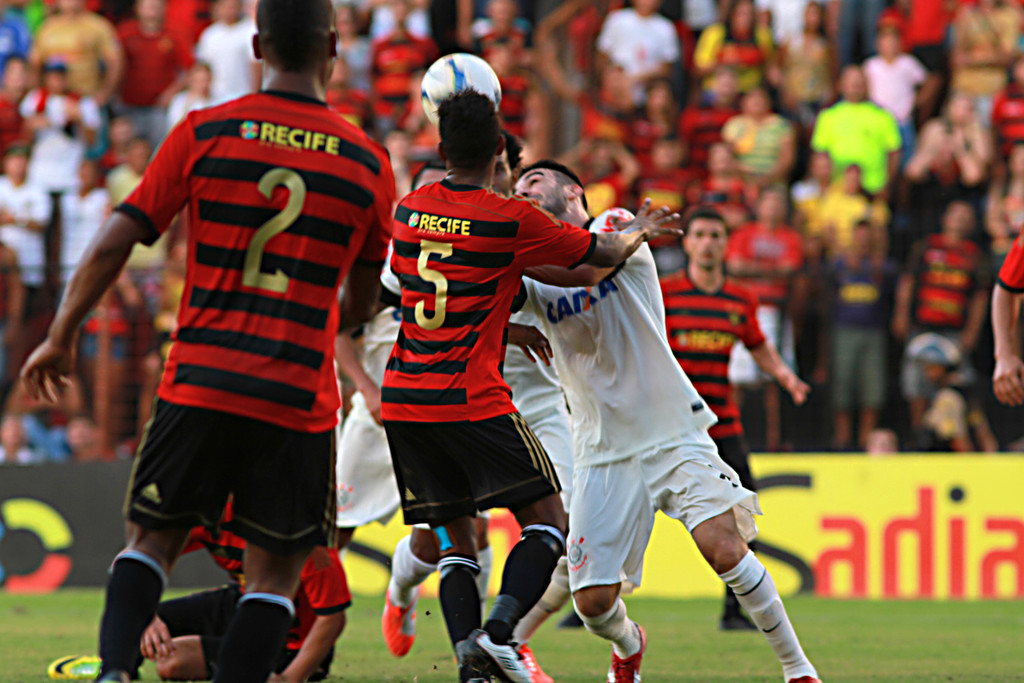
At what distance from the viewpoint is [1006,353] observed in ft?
20.5

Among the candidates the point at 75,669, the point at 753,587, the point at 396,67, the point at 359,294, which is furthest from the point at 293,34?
the point at 396,67

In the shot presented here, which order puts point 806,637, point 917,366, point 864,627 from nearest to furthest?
point 806,637 → point 864,627 → point 917,366

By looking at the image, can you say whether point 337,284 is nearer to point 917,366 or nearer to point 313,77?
point 313,77

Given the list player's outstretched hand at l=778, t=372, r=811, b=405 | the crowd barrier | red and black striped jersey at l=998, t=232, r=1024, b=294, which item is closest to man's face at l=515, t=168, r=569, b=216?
red and black striped jersey at l=998, t=232, r=1024, b=294

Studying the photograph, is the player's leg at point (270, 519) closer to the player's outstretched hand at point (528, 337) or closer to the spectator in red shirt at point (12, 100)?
the player's outstretched hand at point (528, 337)

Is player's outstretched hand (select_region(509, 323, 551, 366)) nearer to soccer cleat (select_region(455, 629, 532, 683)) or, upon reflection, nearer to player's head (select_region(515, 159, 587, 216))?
player's head (select_region(515, 159, 587, 216))

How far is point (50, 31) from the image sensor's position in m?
15.2

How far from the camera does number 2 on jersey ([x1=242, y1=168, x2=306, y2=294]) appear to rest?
149 inches

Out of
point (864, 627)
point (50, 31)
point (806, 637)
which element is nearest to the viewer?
point (806, 637)

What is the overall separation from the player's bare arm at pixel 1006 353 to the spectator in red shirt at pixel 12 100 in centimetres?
1156

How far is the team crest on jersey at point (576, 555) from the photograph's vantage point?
5.62 metres

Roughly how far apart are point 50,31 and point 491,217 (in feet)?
39.1

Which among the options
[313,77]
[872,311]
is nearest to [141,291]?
[872,311]

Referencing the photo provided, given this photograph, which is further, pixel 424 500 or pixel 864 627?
pixel 864 627
